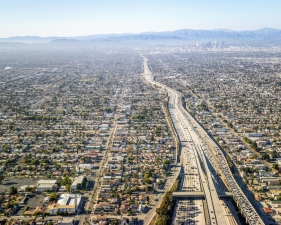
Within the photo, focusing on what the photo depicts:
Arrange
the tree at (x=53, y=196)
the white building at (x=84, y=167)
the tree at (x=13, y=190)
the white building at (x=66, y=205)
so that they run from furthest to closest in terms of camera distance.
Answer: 1. the white building at (x=84, y=167)
2. the tree at (x=13, y=190)
3. the tree at (x=53, y=196)
4. the white building at (x=66, y=205)

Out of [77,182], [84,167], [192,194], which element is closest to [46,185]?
[77,182]

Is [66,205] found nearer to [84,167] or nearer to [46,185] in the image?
[46,185]

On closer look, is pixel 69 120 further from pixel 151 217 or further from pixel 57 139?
pixel 151 217

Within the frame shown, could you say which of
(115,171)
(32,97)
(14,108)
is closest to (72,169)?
(115,171)

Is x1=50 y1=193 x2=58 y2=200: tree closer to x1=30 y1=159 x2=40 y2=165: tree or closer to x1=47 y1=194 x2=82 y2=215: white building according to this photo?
x1=47 y1=194 x2=82 y2=215: white building

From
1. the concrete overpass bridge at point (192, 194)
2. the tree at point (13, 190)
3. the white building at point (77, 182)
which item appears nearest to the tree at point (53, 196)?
the white building at point (77, 182)

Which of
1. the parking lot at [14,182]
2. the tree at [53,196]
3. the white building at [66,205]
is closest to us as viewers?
the white building at [66,205]

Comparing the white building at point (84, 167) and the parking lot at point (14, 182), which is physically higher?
the white building at point (84, 167)

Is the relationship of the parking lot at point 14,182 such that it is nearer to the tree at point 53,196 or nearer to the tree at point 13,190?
the tree at point 13,190
